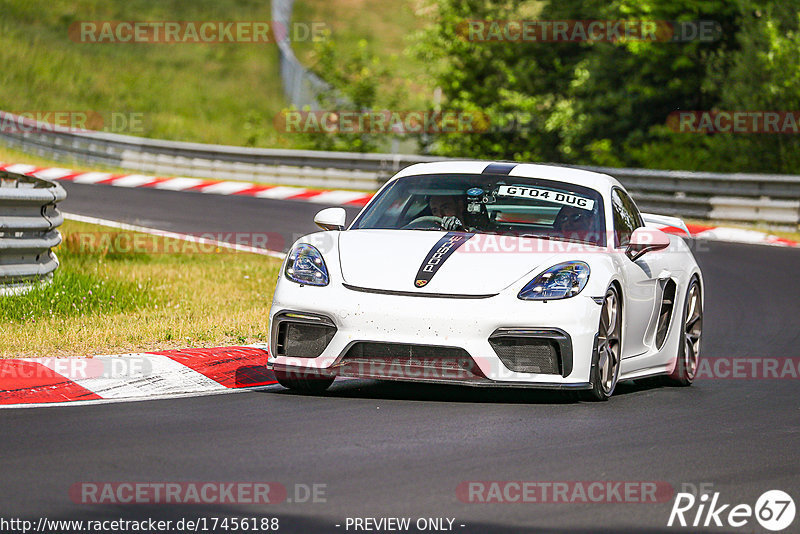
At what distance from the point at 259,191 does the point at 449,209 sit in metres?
17.2

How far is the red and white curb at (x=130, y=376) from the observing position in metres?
7.34

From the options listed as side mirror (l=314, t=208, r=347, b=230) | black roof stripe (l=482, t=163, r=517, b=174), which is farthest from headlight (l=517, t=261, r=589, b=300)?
side mirror (l=314, t=208, r=347, b=230)

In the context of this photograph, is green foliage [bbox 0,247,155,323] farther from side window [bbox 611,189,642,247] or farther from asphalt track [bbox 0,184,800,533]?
side window [bbox 611,189,642,247]

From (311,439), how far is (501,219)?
2.51 meters

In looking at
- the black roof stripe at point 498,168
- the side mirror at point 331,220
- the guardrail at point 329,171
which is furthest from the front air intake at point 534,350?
the guardrail at point 329,171

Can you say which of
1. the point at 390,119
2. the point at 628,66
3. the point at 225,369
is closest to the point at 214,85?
the point at 390,119

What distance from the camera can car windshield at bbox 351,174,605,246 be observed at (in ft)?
27.0

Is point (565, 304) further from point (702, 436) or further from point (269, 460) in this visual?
point (269, 460)

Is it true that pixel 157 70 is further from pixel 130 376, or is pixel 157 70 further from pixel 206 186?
pixel 130 376

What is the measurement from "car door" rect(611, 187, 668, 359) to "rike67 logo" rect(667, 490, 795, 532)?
2668 millimetres

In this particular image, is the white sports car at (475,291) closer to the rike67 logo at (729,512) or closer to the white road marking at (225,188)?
the rike67 logo at (729,512)

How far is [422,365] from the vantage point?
23.7 feet

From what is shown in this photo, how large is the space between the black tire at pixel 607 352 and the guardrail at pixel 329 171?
14.1m

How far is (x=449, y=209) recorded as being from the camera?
8375 millimetres
